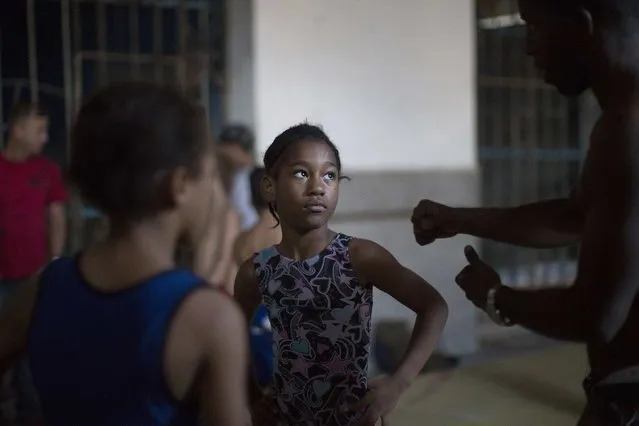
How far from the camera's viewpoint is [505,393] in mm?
2324

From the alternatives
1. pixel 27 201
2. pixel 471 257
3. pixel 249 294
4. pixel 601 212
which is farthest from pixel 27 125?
pixel 601 212

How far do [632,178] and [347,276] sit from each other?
0.41 meters

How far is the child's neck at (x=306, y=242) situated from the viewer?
1.11 meters

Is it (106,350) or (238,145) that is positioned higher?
(238,145)

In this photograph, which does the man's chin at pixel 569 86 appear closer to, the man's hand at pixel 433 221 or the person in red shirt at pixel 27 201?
the man's hand at pixel 433 221

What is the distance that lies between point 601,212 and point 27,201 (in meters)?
2.36

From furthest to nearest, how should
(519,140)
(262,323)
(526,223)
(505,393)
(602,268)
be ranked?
1. (519,140)
2. (505,393)
3. (262,323)
4. (526,223)
5. (602,268)

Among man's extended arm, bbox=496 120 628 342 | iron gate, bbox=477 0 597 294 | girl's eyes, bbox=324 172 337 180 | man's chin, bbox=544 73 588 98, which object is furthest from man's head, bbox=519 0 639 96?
iron gate, bbox=477 0 597 294

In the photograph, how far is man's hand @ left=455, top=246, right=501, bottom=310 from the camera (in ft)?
3.39

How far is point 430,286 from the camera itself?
3.37 feet

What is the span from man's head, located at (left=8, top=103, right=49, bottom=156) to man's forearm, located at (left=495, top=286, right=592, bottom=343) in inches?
84.1

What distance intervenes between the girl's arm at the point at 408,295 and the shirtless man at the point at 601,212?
85 mm

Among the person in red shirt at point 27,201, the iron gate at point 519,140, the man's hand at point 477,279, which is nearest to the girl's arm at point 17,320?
the man's hand at point 477,279

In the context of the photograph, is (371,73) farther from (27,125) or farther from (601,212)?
(601,212)
